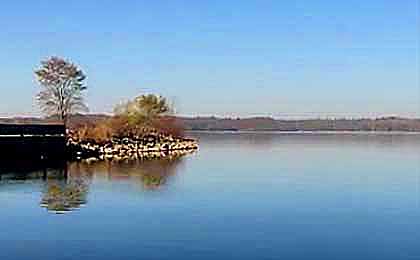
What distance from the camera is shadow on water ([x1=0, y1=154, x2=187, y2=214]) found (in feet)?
60.4

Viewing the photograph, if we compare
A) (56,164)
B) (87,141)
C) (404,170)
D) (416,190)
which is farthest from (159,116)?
(416,190)

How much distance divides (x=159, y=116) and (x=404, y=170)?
1155 inches

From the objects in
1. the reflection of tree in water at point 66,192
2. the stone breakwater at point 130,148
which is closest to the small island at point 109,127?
the stone breakwater at point 130,148

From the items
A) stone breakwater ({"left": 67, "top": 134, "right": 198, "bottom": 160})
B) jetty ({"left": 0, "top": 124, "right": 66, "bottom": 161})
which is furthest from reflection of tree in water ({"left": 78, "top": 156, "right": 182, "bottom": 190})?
stone breakwater ({"left": 67, "top": 134, "right": 198, "bottom": 160})

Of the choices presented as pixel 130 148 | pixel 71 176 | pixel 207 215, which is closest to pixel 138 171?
pixel 71 176

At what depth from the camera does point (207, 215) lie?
615 inches

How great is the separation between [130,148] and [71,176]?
20.3 m

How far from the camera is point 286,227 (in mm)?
14164

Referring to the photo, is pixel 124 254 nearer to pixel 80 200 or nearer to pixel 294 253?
pixel 294 253

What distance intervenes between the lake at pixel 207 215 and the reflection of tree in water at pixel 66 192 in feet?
0.10

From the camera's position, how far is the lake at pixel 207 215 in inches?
471

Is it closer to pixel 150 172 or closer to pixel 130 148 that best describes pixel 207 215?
pixel 150 172

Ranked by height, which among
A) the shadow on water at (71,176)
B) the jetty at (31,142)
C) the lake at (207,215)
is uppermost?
the jetty at (31,142)

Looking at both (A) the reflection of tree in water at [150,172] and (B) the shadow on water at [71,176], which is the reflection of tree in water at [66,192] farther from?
(A) the reflection of tree in water at [150,172]
